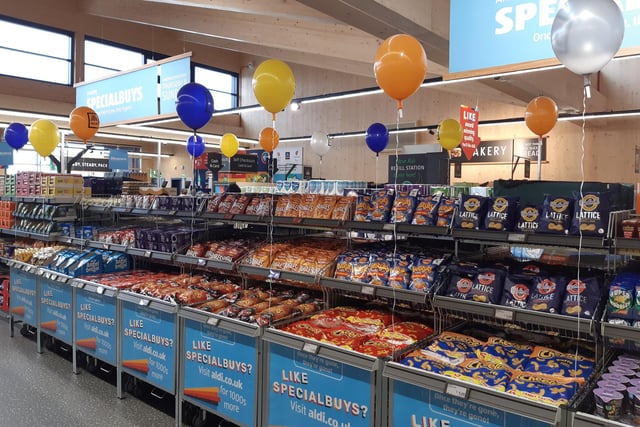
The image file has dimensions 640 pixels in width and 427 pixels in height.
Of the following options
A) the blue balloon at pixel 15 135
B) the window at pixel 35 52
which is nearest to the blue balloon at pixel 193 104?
the blue balloon at pixel 15 135

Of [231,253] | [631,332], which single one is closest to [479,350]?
[631,332]

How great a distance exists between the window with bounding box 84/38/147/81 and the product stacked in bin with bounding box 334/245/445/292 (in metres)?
12.3

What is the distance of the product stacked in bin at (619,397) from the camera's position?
2.02 meters

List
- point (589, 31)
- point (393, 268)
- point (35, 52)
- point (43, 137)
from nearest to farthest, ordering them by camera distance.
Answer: point (589, 31) → point (393, 268) → point (43, 137) → point (35, 52)

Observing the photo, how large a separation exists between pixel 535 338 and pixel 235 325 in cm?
196

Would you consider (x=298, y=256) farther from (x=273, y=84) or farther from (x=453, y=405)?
(x=453, y=405)

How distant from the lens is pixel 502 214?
107 inches

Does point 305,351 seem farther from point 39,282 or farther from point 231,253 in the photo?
point 39,282

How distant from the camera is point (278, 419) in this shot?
10.0 feet

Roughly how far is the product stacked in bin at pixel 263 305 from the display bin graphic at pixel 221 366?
10 cm

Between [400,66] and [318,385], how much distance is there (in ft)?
6.34

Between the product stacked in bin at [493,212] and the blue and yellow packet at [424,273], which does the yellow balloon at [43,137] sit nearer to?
the product stacked in bin at [493,212]

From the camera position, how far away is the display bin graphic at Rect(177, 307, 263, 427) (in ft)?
10.6

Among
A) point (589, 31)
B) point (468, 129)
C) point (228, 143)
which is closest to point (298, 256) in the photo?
point (589, 31)
